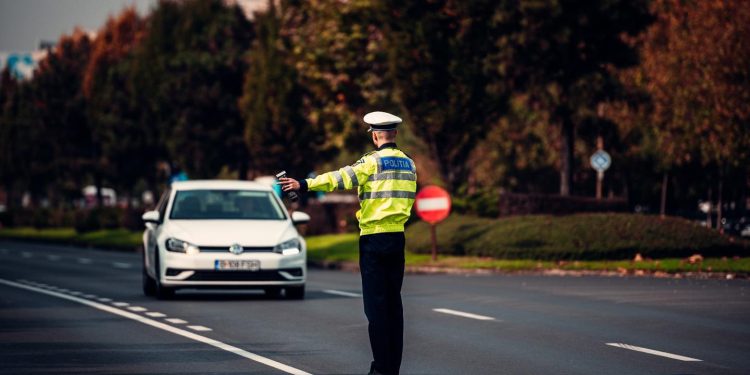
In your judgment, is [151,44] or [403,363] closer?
[403,363]

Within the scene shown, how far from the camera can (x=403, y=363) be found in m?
12.0

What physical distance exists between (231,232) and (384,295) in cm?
949

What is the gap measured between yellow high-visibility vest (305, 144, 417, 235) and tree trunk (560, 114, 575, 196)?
29502 millimetres

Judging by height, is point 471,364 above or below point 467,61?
below

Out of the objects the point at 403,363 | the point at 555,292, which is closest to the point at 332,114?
the point at 555,292

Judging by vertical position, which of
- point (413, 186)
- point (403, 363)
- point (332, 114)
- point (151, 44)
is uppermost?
point (151, 44)

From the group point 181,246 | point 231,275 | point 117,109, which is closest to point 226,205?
point 181,246

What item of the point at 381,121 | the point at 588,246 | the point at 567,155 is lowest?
the point at 588,246

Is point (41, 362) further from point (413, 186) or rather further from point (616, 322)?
point (616, 322)

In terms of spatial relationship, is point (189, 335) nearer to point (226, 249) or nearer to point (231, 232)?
point (226, 249)

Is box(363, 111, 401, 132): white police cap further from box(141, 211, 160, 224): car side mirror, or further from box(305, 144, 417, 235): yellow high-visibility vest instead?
box(141, 211, 160, 224): car side mirror

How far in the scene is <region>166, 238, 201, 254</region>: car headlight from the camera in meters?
19.4

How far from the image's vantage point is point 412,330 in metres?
15.1

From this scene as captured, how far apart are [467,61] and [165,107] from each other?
2589 cm
